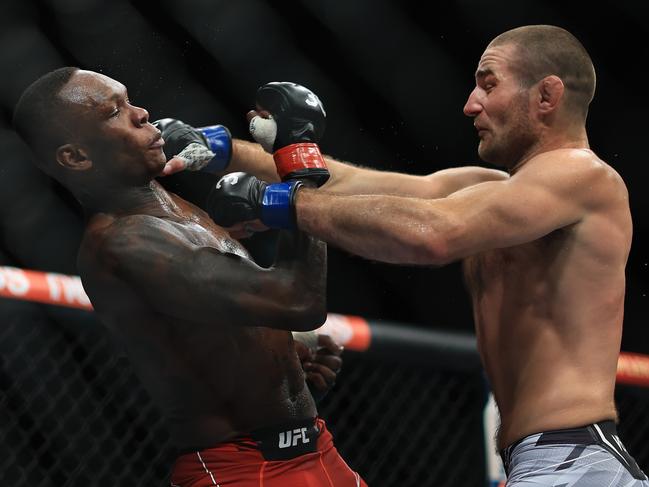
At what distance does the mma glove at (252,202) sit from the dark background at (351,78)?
1.72 m

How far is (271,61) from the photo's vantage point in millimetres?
3859

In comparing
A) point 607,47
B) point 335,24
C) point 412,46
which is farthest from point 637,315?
point 335,24

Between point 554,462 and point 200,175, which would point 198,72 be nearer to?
point 200,175

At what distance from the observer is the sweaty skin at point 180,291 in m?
1.57

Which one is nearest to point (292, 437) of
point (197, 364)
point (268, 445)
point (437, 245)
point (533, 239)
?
point (268, 445)

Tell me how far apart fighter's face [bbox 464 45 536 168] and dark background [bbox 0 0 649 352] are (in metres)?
1.78

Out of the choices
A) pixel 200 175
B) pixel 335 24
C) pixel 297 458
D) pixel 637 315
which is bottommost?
pixel 637 315

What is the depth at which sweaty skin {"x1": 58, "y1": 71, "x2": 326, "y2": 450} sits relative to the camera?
1.57 meters

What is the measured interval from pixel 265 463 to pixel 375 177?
786 millimetres

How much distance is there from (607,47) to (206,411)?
3.00m

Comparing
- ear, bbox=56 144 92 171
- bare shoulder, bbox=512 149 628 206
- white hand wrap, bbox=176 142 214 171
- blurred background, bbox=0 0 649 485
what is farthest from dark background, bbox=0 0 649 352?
bare shoulder, bbox=512 149 628 206

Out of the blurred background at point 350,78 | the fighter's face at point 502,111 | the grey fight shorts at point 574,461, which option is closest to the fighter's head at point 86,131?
the fighter's face at point 502,111

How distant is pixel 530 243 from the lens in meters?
1.71

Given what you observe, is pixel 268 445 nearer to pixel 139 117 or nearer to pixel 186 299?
pixel 186 299
